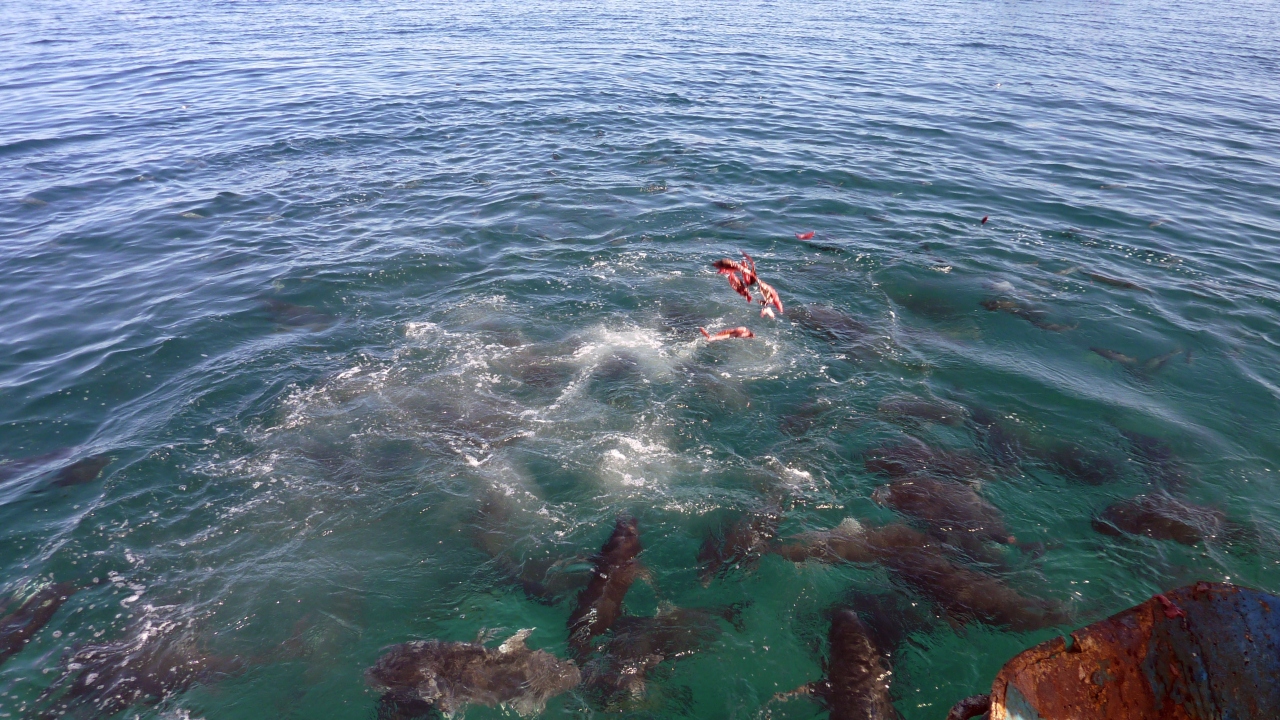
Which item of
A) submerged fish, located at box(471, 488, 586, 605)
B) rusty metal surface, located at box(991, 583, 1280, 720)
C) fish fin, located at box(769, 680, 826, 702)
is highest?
rusty metal surface, located at box(991, 583, 1280, 720)

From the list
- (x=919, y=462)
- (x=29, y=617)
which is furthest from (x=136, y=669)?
(x=919, y=462)

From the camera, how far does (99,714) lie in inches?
281

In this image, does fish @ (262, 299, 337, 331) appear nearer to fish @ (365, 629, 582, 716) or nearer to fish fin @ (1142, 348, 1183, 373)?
fish @ (365, 629, 582, 716)

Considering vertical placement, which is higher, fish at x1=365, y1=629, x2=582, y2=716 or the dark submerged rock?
the dark submerged rock

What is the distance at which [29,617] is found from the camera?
809cm

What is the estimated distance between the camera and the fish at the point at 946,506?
356 inches

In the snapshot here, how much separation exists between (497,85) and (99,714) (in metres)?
29.1

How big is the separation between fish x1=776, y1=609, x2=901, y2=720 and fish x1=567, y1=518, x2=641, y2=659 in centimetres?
224

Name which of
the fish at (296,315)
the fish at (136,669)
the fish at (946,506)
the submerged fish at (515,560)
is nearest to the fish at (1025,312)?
the fish at (946,506)

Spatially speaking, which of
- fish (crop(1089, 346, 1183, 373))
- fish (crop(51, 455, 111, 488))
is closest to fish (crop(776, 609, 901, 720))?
fish (crop(1089, 346, 1183, 373))

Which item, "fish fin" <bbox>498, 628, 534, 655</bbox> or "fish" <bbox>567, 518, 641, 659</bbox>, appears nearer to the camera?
"fish fin" <bbox>498, 628, 534, 655</bbox>

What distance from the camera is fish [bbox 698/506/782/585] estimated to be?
8.71 m

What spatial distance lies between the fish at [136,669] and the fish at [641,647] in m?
4.30

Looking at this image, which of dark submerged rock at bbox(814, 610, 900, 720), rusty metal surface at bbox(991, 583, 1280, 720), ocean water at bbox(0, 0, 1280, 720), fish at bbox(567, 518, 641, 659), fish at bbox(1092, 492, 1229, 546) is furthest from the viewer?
fish at bbox(1092, 492, 1229, 546)
